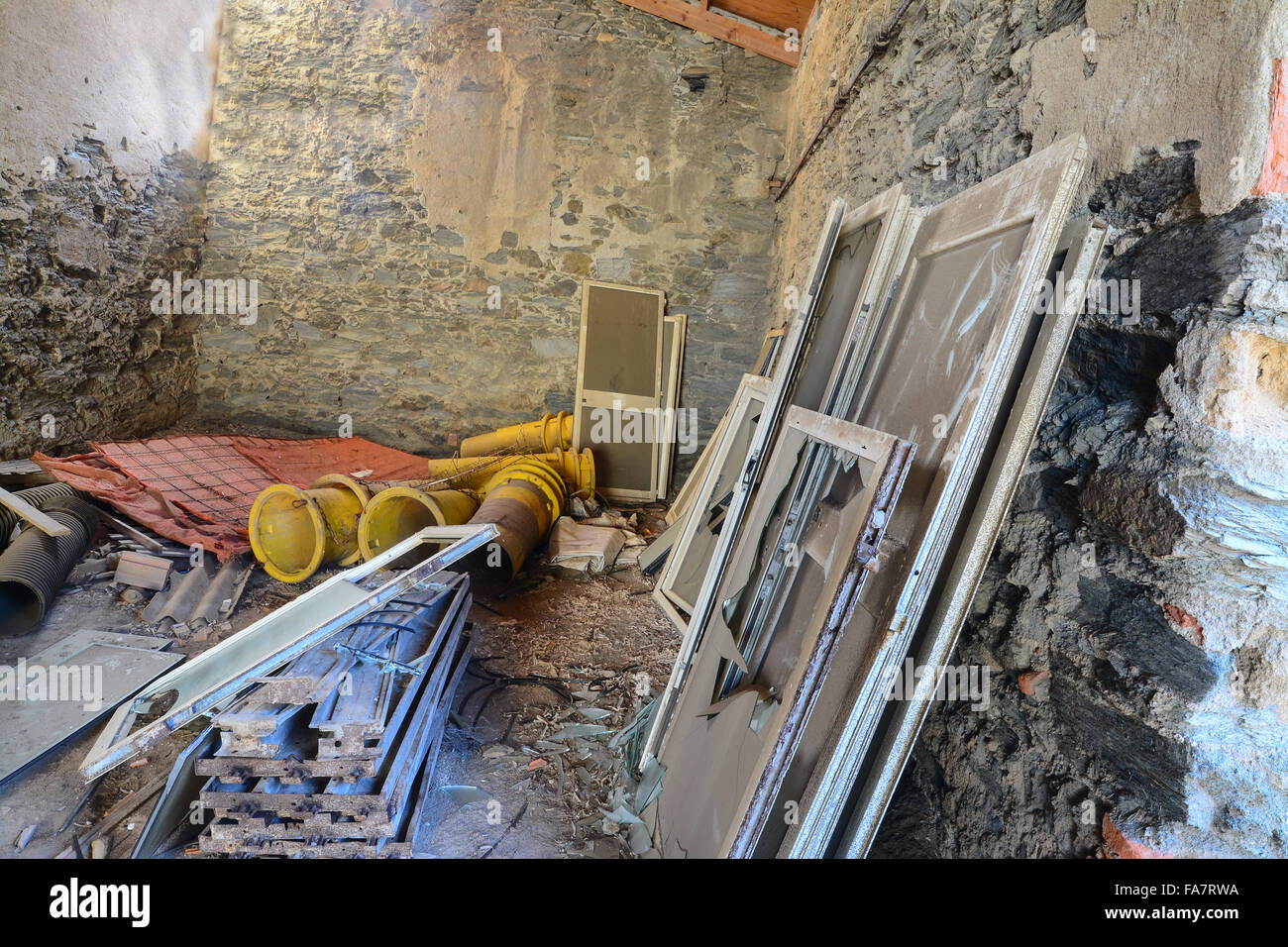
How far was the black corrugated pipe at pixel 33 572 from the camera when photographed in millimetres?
2803

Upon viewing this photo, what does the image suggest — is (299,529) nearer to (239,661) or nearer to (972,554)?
(239,661)

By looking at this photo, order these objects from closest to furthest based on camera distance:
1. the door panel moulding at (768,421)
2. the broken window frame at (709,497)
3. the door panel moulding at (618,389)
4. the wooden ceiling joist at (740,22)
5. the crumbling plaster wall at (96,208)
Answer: the door panel moulding at (768,421) < the broken window frame at (709,497) < the crumbling plaster wall at (96,208) < the wooden ceiling joist at (740,22) < the door panel moulding at (618,389)

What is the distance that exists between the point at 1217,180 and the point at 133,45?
21.5 ft

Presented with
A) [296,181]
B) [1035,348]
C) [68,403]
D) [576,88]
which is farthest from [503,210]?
[1035,348]

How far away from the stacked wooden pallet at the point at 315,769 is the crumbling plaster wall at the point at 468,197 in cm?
418

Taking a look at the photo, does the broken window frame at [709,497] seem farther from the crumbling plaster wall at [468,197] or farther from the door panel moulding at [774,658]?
the crumbling plaster wall at [468,197]

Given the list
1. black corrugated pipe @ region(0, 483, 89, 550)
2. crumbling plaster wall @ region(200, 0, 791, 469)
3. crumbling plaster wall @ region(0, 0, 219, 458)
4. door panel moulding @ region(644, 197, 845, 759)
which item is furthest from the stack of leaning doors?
crumbling plaster wall @ region(0, 0, 219, 458)

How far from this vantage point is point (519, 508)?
12.7ft

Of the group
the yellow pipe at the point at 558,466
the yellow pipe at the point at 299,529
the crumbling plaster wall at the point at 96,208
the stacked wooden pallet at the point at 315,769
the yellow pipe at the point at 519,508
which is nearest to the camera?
the stacked wooden pallet at the point at 315,769

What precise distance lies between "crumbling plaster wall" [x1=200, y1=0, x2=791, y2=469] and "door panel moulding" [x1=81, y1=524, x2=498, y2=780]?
13.3 ft

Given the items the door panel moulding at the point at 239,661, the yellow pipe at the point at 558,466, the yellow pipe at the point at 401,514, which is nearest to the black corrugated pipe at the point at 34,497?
the yellow pipe at the point at 401,514

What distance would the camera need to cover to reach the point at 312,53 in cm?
543

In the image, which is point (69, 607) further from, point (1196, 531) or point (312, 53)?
point (312, 53)

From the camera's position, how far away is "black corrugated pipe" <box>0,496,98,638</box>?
9.20 ft
